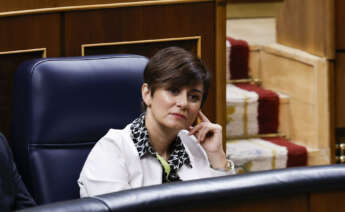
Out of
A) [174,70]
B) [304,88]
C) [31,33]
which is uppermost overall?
[31,33]

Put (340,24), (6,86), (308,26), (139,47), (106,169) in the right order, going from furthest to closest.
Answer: (308,26) → (340,24) → (139,47) → (6,86) → (106,169)

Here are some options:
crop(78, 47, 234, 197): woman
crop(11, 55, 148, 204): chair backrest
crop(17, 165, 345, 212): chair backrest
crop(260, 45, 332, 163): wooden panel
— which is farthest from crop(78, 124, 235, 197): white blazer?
crop(260, 45, 332, 163): wooden panel

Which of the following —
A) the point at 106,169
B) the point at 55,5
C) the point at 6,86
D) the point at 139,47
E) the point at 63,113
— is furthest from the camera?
the point at 139,47

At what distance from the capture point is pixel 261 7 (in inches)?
178

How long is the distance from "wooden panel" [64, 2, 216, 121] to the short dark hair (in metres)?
0.67

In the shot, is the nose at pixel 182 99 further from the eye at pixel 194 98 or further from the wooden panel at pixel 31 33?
the wooden panel at pixel 31 33

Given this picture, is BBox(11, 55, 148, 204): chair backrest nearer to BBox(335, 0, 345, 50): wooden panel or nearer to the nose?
the nose

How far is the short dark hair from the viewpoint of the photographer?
71.6 inches

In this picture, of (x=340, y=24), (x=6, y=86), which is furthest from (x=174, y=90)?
(x=340, y=24)

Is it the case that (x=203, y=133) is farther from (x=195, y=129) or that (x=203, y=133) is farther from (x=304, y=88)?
(x=304, y=88)

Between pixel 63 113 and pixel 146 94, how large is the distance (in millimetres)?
242

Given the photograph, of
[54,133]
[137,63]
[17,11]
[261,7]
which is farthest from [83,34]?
[261,7]

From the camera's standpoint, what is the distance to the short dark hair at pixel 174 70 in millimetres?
1819

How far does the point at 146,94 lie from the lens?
74.6 inches
